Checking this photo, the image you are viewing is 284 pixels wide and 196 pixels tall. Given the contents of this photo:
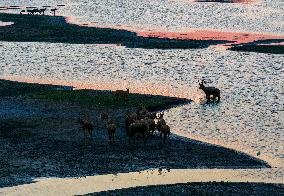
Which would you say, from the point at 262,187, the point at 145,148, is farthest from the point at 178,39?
the point at 262,187

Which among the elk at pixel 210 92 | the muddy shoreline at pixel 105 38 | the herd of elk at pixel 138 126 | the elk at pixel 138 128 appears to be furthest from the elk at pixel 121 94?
the muddy shoreline at pixel 105 38

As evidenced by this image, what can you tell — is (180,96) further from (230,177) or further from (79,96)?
(230,177)

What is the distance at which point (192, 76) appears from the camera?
53.2 meters

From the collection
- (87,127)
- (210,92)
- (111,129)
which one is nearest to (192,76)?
(210,92)

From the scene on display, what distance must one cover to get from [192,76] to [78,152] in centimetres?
2442

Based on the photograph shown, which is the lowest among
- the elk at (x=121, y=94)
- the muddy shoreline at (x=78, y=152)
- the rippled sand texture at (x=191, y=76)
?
the rippled sand texture at (x=191, y=76)

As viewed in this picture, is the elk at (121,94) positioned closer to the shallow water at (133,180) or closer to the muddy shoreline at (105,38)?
the shallow water at (133,180)

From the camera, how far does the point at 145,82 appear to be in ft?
165

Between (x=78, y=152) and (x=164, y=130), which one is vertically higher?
(x=164, y=130)

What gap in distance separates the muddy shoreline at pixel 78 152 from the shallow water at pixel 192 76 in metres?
2.26

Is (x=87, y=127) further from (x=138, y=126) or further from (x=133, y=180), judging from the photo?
(x=133, y=180)

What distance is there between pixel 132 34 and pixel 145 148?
51.2m

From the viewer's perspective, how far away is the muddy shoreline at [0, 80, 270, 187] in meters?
28.0

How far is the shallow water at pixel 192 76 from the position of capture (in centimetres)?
3534
